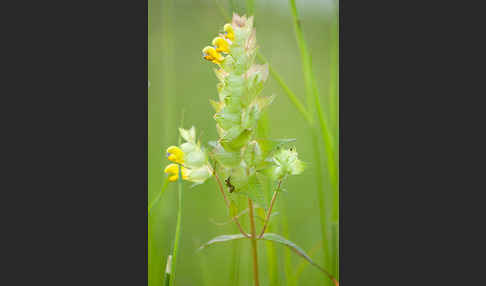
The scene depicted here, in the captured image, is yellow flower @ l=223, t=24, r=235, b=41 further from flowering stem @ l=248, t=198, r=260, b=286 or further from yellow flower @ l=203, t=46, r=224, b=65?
flowering stem @ l=248, t=198, r=260, b=286

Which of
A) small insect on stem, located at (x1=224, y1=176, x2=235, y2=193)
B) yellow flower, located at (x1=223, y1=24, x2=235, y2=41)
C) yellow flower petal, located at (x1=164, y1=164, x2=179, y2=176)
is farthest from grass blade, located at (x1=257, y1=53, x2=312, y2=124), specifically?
yellow flower petal, located at (x1=164, y1=164, x2=179, y2=176)

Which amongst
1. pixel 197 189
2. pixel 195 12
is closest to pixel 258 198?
pixel 197 189

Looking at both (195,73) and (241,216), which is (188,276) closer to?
(241,216)

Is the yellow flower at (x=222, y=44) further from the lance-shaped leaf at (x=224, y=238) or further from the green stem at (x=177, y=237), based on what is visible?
the lance-shaped leaf at (x=224, y=238)

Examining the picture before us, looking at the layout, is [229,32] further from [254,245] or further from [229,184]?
[254,245]

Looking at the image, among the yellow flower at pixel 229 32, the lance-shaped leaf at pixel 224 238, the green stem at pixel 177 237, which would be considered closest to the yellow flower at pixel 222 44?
the yellow flower at pixel 229 32
